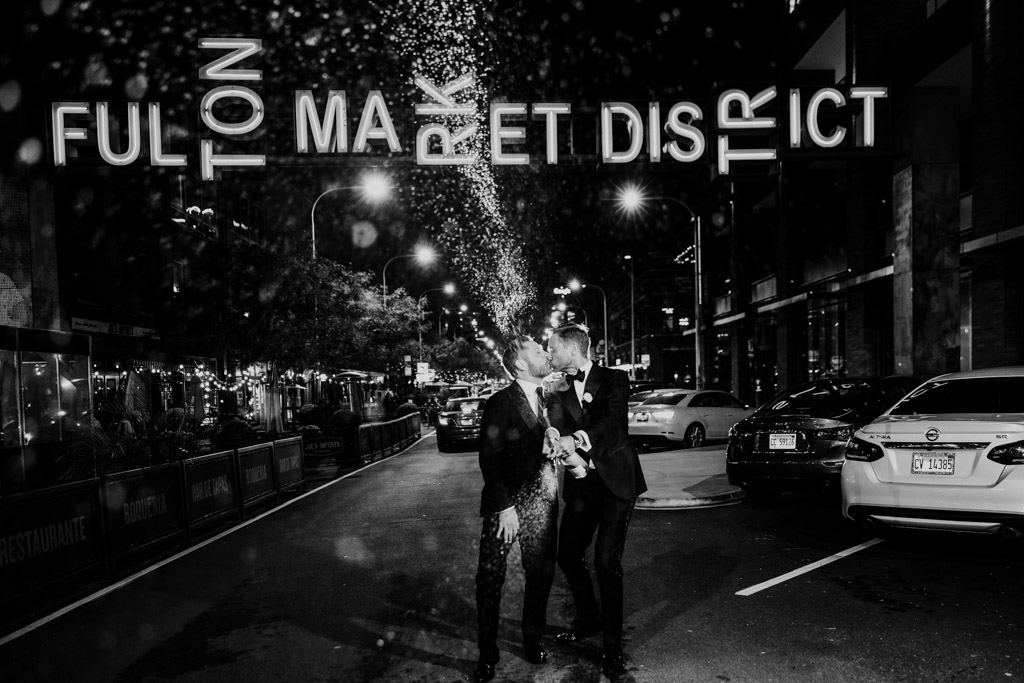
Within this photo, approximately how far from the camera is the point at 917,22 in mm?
19750

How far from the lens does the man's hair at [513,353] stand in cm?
445

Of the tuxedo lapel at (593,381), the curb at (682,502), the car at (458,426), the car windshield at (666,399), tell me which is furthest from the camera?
the car at (458,426)

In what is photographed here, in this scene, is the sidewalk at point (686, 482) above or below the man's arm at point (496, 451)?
below

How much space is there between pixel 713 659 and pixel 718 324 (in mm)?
33223

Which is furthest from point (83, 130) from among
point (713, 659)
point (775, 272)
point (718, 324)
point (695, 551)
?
point (718, 324)

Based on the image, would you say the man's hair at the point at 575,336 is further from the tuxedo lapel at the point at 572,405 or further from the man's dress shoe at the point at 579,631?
the man's dress shoe at the point at 579,631

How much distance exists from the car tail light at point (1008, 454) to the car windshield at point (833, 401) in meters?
2.95

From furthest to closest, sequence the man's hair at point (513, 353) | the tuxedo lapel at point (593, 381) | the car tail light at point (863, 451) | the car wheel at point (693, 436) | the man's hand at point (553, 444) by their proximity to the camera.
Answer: the car wheel at point (693, 436)
the car tail light at point (863, 451)
the tuxedo lapel at point (593, 381)
the man's hair at point (513, 353)
the man's hand at point (553, 444)

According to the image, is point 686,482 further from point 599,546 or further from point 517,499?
point 517,499

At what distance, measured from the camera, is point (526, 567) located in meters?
4.58

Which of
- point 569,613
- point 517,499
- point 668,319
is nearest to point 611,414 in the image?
point 517,499

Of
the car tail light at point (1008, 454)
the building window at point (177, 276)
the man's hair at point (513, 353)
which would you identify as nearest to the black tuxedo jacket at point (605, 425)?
the man's hair at point (513, 353)

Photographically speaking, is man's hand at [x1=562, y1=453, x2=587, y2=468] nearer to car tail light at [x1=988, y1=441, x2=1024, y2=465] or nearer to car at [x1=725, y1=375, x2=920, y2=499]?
car tail light at [x1=988, y1=441, x2=1024, y2=465]

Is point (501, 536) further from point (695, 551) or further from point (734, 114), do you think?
point (734, 114)
